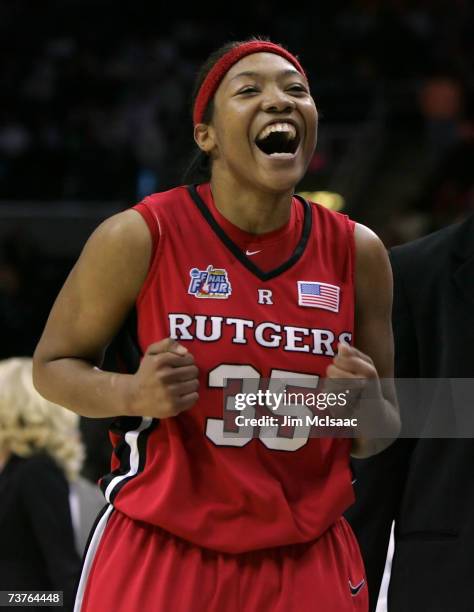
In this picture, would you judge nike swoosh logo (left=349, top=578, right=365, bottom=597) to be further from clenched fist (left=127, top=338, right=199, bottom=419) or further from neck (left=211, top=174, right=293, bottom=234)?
neck (left=211, top=174, right=293, bottom=234)

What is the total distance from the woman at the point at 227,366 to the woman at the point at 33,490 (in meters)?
1.11

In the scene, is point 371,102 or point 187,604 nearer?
point 187,604

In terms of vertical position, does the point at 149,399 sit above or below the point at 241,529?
above

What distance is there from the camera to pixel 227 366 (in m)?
2.11

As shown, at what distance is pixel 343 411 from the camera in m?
2.14

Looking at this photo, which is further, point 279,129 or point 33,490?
point 33,490

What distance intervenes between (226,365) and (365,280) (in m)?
0.39

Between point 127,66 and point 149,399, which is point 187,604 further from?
point 127,66

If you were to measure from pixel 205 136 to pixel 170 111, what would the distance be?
907 cm

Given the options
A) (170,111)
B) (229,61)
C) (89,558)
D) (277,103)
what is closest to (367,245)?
(277,103)

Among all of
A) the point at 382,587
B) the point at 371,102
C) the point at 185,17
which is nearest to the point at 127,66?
the point at 185,17

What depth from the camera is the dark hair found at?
2326mm

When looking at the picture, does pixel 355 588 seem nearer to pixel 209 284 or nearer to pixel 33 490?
pixel 209 284

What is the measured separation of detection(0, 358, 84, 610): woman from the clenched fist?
4.32ft
